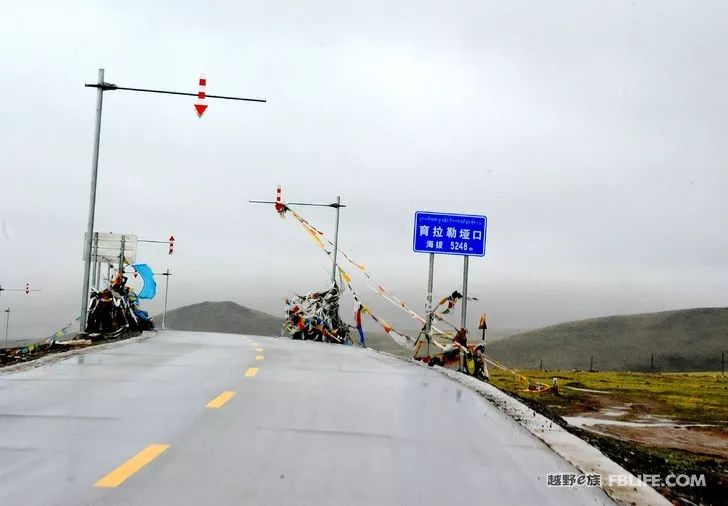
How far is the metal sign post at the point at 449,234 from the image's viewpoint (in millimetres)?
23641

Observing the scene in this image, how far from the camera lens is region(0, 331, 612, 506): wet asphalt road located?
226 inches

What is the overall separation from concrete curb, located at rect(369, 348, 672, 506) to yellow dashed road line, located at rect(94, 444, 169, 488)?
3.56 meters

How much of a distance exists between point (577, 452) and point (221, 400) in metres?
4.46

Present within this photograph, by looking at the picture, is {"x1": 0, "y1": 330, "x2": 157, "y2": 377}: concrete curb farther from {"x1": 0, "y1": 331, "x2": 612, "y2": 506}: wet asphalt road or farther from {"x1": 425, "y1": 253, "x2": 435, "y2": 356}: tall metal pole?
{"x1": 425, "y1": 253, "x2": 435, "y2": 356}: tall metal pole

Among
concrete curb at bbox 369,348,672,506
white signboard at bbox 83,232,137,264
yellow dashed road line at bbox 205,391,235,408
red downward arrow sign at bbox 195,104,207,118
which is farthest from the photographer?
white signboard at bbox 83,232,137,264

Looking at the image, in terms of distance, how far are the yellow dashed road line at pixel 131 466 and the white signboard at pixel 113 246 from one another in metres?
27.6

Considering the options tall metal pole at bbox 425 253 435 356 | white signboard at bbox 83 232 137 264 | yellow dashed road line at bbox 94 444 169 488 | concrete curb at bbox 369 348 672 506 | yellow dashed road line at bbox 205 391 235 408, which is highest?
white signboard at bbox 83 232 137 264

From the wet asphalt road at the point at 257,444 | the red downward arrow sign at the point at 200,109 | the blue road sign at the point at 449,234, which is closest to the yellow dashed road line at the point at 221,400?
the wet asphalt road at the point at 257,444

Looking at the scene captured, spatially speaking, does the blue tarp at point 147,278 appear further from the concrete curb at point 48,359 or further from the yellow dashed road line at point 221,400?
the yellow dashed road line at point 221,400

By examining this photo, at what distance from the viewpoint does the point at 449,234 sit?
78.4 ft

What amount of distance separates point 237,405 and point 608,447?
14.4 feet

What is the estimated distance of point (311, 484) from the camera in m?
5.96

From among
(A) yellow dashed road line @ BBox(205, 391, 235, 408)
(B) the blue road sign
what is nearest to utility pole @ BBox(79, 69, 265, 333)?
(B) the blue road sign

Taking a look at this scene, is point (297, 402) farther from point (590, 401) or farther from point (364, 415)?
point (590, 401)
